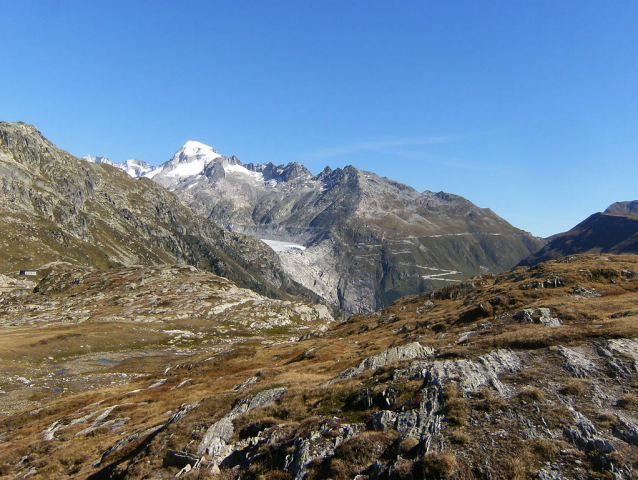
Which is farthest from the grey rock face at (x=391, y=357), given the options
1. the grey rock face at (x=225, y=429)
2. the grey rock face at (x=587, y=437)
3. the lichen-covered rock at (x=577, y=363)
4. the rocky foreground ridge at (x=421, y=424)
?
the grey rock face at (x=587, y=437)

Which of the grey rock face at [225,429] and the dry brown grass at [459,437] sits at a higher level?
the dry brown grass at [459,437]

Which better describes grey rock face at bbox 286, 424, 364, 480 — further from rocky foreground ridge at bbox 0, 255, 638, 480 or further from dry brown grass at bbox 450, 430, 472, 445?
dry brown grass at bbox 450, 430, 472, 445

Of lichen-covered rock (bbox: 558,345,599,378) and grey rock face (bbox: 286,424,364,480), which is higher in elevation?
lichen-covered rock (bbox: 558,345,599,378)

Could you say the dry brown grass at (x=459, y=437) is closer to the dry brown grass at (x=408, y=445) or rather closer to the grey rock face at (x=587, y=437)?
the dry brown grass at (x=408, y=445)

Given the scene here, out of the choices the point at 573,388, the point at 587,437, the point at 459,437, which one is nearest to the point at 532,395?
the point at 573,388

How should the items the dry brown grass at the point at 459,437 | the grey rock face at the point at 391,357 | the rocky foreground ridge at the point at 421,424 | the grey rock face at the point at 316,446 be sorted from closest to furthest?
the rocky foreground ridge at the point at 421,424
the dry brown grass at the point at 459,437
the grey rock face at the point at 316,446
the grey rock face at the point at 391,357

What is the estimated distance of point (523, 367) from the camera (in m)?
23.6

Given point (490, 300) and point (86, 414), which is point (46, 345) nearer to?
point (86, 414)

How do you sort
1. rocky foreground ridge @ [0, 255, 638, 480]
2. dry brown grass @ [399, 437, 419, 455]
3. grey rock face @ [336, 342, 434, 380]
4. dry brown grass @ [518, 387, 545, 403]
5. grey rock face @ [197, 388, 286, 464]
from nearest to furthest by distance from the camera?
1. rocky foreground ridge @ [0, 255, 638, 480]
2. dry brown grass @ [399, 437, 419, 455]
3. dry brown grass @ [518, 387, 545, 403]
4. grey rock face @ [197, 388, 286, 464]
5. grey rock face @ [336, 342, 434, 380]

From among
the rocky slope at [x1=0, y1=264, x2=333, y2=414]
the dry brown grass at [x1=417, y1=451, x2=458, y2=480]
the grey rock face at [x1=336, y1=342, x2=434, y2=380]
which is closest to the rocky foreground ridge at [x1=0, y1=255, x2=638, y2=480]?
the dry brown grass at [x1=417, y1=451, x2=458, y2=480]

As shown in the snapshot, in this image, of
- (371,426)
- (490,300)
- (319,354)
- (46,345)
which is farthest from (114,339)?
(371,426)

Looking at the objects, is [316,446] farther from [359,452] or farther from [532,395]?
[532,395]

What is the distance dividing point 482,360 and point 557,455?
367 inches

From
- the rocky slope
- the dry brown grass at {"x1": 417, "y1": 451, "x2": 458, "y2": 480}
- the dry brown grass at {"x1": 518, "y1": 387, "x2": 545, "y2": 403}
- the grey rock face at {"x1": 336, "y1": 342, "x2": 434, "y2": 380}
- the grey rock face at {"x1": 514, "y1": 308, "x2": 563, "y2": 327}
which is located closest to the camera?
the dry brown grass at {"x1": 417, "y1": 451, "x2": 458, "y2": 480}
